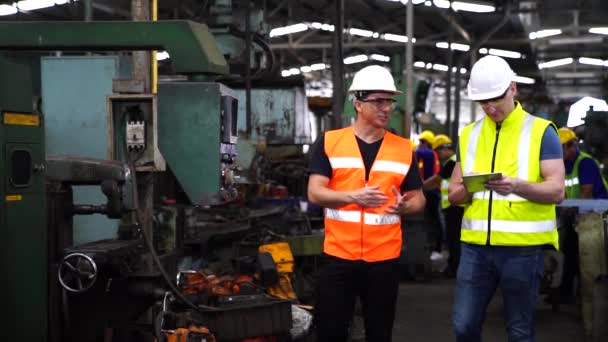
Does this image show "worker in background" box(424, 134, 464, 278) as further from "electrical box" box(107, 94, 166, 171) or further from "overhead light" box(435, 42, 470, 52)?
"overhead light" box(435, 42, 470, 52)

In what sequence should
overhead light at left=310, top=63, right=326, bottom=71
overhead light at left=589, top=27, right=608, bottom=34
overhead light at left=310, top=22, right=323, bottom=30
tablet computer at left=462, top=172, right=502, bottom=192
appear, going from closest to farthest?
tablet computer at left=462, top=172, right=502, bottom=192, overhead light at left=589, top=27, right=608, bottom=34, overhead light at left=310, top=22, right=323, bottom=30, overhead light at left=310, top=63, right=326, bottom=71

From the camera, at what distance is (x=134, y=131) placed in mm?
3875

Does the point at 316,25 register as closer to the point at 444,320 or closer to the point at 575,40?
the point at 575,40

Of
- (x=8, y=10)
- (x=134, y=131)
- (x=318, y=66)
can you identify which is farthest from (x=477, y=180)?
(x=318, y=66)

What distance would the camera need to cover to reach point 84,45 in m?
3.28

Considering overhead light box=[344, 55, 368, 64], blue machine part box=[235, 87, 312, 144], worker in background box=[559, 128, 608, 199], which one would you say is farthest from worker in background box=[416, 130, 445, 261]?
overhead light box=[344, 55, 368, 64]

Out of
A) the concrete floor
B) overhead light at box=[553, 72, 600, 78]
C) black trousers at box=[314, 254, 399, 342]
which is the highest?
overhead light at box=[553, 72, 600, 78]

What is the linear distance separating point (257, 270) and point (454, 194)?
7.11 ft

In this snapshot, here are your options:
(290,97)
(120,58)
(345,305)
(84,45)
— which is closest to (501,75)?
(345,305)

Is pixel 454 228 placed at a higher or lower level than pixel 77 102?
lower

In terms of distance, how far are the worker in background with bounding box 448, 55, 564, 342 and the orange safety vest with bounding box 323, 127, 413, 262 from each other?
0.83 ft

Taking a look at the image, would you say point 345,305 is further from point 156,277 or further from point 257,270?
point 257,270

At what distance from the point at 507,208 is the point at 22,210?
1939mm

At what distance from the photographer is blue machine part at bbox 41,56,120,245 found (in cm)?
595
